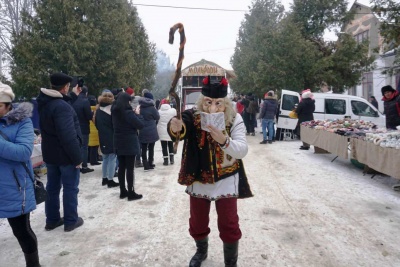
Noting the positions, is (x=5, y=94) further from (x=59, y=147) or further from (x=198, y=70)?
(x=198, y=70)

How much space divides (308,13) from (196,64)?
7.04 metres

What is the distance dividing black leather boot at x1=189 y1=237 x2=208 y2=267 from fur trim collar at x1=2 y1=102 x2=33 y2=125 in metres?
2.01

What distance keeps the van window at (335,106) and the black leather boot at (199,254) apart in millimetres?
11113

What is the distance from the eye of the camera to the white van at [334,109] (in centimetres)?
1309

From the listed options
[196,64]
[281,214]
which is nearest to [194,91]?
[196,64]

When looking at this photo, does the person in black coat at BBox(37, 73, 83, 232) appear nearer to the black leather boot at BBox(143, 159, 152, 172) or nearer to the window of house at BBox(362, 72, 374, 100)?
the black leather boot at BBox(143, 159, 152, 172)

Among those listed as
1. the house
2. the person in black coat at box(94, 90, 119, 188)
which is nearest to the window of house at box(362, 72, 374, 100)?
the house

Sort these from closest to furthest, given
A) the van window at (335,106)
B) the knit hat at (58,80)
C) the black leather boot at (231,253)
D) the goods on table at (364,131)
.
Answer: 1. the black leather boot at (231,253)
2. the knit hat at (58,80)
3. the goods on table at (364,131)
4. the van window at (335,106)

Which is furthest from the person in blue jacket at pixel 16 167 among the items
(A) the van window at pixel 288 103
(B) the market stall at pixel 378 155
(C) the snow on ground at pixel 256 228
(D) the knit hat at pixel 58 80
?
(A) the van window at pixel 288 103

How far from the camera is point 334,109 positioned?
523 inches

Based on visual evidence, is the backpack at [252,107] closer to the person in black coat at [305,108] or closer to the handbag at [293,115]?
the handbag at [293,115]

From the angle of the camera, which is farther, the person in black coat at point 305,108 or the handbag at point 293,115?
the handbag at point 293,115

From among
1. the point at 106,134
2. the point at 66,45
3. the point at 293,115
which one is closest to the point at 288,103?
the point at 293,115

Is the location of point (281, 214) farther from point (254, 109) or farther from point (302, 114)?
point (254, 109)
